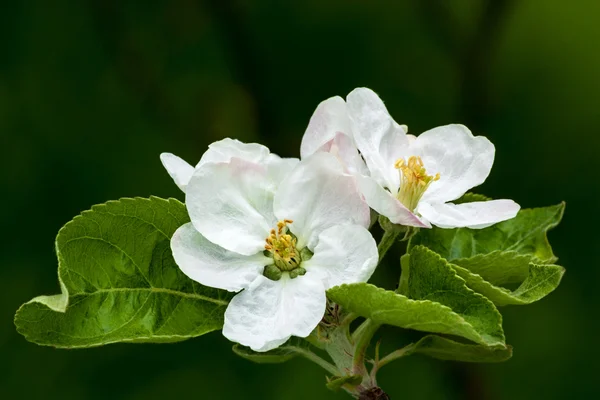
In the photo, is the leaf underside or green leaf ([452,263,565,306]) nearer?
green leaf ([452,263,565,306])

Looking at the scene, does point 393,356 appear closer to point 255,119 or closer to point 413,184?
point 413,184

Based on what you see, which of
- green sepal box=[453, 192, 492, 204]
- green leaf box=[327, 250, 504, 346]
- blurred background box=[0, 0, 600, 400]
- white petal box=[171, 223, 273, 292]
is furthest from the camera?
blurred background box=[0, 0, 600, 400]

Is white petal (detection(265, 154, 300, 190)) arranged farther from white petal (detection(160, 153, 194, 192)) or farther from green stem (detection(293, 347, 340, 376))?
green stem (detection(293, 347, 340, 376))

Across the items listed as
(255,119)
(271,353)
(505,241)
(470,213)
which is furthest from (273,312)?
(255,119)

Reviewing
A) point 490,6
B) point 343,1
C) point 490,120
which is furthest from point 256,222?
point 343,1

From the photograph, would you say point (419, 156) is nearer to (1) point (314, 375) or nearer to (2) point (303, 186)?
(2) point (303, 186)

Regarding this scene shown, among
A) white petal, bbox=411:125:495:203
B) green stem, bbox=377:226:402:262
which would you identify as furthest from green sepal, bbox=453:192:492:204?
green stem, bbox=377:226:402:262
